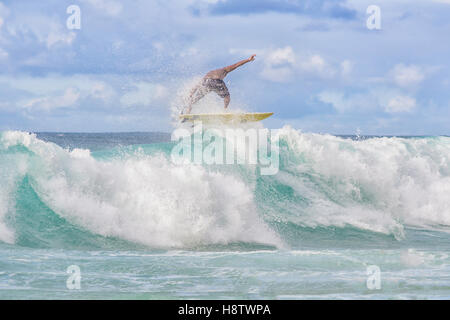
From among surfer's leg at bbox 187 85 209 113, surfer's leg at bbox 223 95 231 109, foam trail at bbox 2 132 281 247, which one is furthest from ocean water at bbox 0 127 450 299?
surfer's leg at bbox 187 85 209 113

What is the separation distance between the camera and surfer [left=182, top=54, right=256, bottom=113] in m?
17.0

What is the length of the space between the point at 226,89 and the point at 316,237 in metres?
6.14

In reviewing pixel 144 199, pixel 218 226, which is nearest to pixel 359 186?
pixel 218 226

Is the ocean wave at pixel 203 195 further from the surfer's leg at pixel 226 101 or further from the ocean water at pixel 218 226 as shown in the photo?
the surfer's leg at pixel 226 101

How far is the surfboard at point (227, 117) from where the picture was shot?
16.9 m

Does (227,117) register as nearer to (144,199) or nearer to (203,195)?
(203,195)

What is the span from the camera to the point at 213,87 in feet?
56.6

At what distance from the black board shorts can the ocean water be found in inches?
87.8

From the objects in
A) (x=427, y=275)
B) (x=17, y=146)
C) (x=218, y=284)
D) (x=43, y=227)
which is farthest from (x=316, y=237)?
(x=17, y=146)

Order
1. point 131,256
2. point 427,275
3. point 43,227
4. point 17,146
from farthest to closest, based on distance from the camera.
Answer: point 17,146, point 43,227, point 131,256, point 427,275

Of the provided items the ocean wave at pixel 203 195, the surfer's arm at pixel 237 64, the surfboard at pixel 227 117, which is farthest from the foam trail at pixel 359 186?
the surfer's arm at pixel 237 64

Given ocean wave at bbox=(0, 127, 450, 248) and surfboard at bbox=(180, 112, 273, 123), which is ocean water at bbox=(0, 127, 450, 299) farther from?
surfboard at bbox=(180, 112, 273, 123)
